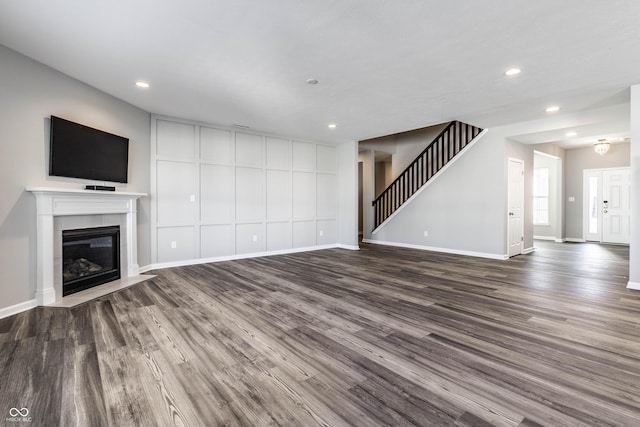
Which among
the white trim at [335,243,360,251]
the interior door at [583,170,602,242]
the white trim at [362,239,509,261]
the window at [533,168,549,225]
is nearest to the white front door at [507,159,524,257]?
the white trim at [362,239,509,261]

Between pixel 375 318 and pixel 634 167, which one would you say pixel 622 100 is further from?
pixel 375 318

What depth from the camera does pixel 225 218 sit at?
6.04 metres

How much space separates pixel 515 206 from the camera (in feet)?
20.8

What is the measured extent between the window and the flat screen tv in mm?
10979

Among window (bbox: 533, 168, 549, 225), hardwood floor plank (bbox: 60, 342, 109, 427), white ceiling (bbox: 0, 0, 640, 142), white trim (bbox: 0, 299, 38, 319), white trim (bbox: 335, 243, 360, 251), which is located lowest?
hardwood floor plank (bbox: 60, 342, 109, 427)

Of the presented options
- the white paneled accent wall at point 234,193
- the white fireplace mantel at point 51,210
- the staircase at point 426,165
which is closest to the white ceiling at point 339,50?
the white paneled accent wall at point 234,193

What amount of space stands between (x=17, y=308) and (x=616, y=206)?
40.8 feet

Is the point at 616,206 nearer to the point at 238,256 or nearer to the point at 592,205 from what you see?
the point at 592,205

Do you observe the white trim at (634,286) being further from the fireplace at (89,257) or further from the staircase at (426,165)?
the fireplace at (89,257)

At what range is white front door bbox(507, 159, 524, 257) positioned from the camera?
6.17m

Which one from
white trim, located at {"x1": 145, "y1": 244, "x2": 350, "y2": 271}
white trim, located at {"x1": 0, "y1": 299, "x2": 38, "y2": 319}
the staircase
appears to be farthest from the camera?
the staircase

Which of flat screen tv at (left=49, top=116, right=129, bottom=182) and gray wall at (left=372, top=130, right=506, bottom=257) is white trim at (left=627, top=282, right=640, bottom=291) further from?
flat screen tv at (left=49, top=116, right=129, bottom=182)

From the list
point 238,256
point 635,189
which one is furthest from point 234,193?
point 635,189

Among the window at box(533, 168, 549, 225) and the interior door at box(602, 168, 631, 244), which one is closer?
the interior door at box(602, 168, 631, 244)
